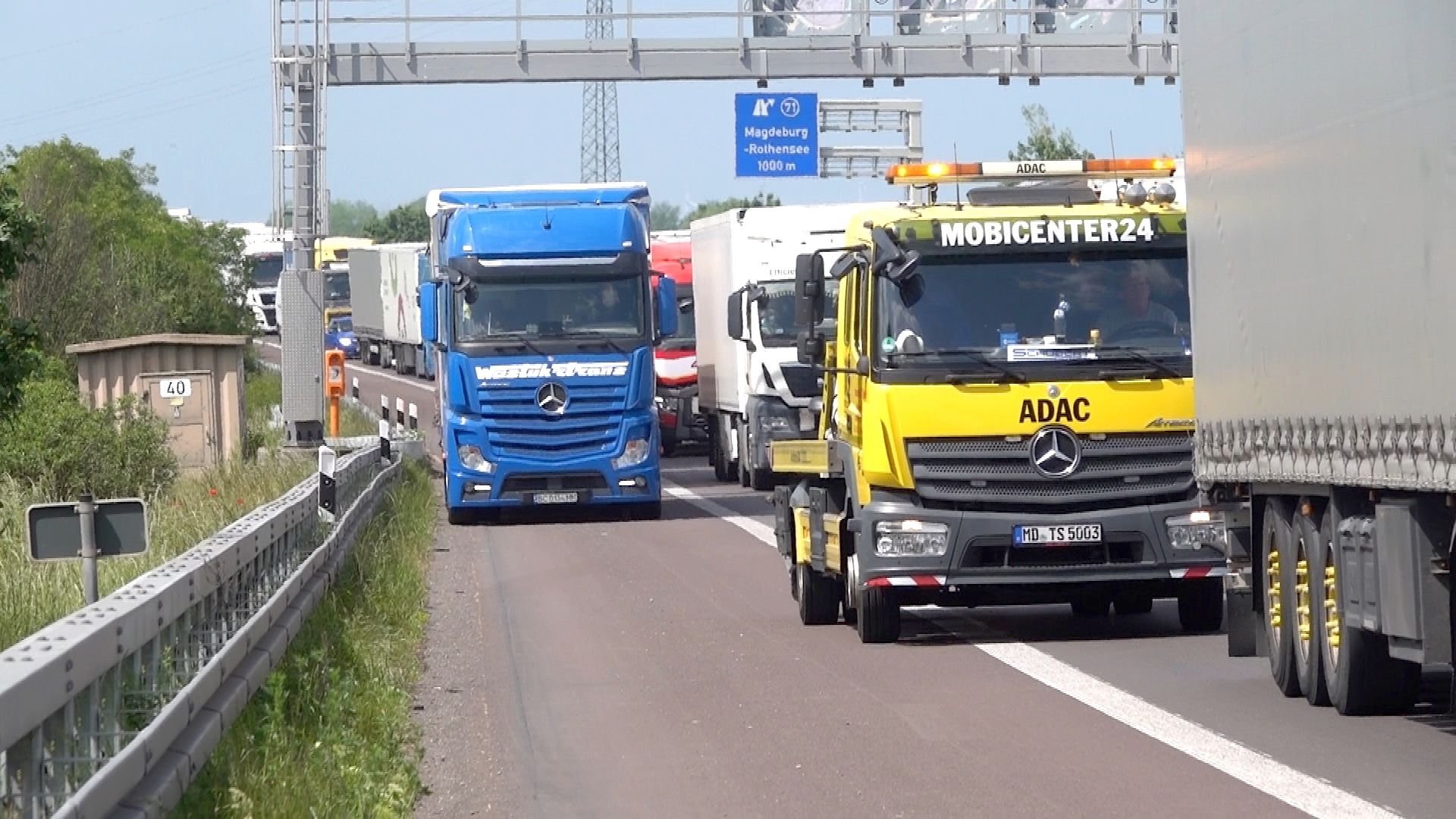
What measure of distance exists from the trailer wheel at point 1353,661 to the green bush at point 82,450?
19.5 meters

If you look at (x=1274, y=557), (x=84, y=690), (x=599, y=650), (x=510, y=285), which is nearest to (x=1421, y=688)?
(x=1274, y=557)

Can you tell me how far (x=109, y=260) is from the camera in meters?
48.5

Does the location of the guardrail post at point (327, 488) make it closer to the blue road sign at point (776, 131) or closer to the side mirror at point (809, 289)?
A: the side mirror at point (809, 289)

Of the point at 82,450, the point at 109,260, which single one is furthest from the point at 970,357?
the point at 109,260

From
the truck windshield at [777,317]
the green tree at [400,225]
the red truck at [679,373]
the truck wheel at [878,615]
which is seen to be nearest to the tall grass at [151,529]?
the truck wheel at [878,615]

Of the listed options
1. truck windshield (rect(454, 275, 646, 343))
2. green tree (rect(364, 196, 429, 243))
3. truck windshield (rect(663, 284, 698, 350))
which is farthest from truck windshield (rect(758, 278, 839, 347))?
green tree (rect(364, 196, 429, 243))

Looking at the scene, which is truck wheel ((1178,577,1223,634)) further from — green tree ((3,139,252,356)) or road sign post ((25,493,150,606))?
green tree ((3,139,252,356))

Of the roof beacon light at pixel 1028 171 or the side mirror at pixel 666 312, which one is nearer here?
the roof beacon light at pixel 1028 171

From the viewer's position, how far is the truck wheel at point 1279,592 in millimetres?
11398

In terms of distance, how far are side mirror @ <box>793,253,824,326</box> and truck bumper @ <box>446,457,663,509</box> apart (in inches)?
457

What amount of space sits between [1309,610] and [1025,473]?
119 inches

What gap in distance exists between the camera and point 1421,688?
1121cm

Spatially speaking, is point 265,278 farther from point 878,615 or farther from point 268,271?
point 878,615

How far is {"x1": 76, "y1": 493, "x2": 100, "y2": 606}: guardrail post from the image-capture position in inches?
352
